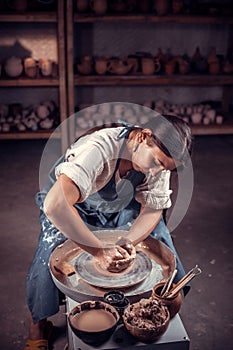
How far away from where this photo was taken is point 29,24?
4.98m

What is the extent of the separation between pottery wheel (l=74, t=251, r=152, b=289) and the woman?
5 centimetres

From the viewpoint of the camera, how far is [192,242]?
3213 millimetres

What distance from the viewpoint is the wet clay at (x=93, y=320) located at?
1.56 meters

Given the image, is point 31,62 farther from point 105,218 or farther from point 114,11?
point 105,218

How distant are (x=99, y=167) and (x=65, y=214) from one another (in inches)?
10.8

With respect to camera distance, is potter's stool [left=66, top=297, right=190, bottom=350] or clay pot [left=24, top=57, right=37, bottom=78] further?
clay pot [left=24, top=57, right=37, bottom=78]

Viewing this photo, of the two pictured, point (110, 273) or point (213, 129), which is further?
point (213, 129)

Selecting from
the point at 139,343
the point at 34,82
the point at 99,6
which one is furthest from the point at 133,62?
the point at 139,343

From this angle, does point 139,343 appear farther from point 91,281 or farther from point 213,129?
point 213,129

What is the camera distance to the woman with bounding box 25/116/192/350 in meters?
1.80

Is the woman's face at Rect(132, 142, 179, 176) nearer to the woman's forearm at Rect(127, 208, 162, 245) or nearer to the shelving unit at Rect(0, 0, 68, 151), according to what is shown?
the woman's forearm at Rect(127, 208, 162, 245)

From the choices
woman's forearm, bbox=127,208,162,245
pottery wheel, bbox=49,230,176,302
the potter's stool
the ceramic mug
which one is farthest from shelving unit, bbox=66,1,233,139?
the potter's stool

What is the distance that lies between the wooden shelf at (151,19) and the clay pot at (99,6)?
0.07 m

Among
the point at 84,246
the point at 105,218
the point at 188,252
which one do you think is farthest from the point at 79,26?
the point at 84,246
